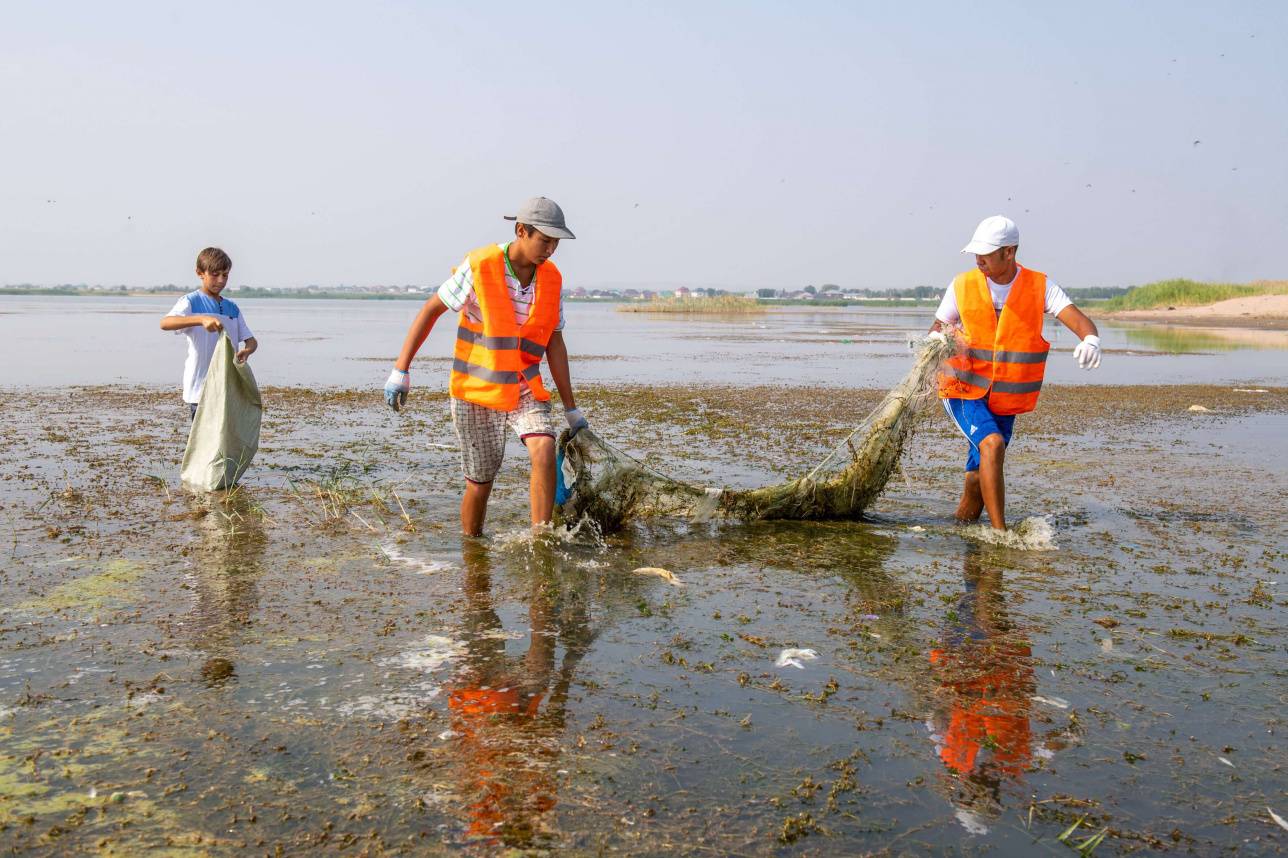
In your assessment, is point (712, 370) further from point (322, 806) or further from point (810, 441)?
point (322, 806)

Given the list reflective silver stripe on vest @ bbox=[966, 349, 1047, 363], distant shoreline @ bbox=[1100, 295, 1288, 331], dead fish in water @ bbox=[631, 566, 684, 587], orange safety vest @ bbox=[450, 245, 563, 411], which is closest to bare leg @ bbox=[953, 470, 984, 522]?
reflective silver stripe on vest @ bbox=[966, 349, 1047, 363]

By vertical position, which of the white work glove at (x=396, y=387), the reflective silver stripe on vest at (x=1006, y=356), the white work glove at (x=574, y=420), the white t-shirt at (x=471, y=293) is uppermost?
the white t-shirt at (x=471, y=293)

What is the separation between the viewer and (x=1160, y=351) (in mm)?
28125

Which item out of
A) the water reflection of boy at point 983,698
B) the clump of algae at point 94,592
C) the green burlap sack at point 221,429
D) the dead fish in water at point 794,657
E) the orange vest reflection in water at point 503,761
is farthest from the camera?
the green burlap sack at point 221,429

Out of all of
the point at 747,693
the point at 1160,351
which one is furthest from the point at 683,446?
the point at 1160,351

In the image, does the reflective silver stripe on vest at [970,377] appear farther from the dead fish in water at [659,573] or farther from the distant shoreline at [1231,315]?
the distant shoreline at [1231,315]

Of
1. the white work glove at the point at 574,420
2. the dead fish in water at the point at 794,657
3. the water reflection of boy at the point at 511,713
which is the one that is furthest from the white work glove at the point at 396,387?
the dead fish in water at the point at 794,657

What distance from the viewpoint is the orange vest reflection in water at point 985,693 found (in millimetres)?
3230

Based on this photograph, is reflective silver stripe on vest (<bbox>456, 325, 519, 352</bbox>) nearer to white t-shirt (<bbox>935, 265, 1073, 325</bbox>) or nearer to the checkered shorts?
the checkered shorts

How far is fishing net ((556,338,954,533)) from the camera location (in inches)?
250

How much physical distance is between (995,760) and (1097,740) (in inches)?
16.4

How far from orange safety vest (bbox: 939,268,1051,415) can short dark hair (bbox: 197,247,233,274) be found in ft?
16.0

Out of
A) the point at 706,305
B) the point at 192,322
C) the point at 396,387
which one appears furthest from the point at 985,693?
the point at 706,305

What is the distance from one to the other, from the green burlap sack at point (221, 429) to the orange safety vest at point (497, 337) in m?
2.57
